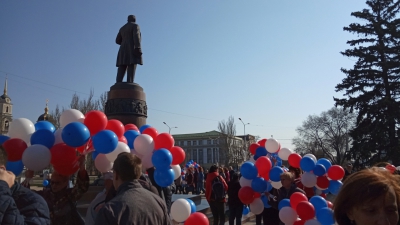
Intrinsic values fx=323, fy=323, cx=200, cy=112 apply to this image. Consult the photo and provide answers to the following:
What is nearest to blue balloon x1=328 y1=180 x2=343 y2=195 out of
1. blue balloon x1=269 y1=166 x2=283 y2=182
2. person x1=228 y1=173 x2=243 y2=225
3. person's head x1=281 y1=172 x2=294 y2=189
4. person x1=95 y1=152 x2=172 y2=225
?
blue balloon x1=269 y1=166 x2=283 y2=182

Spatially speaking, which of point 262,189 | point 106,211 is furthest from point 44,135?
point 262,189

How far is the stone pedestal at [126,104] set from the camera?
8906mm

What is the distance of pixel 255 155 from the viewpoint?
7961 millimetres

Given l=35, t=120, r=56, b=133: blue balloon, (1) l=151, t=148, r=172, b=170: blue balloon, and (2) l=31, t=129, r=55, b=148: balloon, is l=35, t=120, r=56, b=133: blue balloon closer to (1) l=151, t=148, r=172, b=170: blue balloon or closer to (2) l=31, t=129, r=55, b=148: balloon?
(2) l=31, t=129, r=55, b=148: balloon

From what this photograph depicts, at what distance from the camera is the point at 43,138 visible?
4.02m

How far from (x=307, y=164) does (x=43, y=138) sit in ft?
15.5

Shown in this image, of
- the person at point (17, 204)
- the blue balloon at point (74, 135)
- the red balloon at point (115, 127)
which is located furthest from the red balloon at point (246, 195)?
the person at point (17, 204)

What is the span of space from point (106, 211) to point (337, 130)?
43286 mm

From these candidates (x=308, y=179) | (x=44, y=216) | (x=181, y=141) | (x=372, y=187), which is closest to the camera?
(x=372, y=187)

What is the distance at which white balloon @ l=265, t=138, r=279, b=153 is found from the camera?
759cm

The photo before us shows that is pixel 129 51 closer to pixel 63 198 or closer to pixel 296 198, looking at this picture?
pixel 296 198

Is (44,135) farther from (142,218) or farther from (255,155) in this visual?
(255,155)

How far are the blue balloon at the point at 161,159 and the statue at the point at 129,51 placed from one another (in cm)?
557

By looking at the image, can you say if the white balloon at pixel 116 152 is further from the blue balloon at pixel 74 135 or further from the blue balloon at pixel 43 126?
the blue balloon at pixel 43 126
